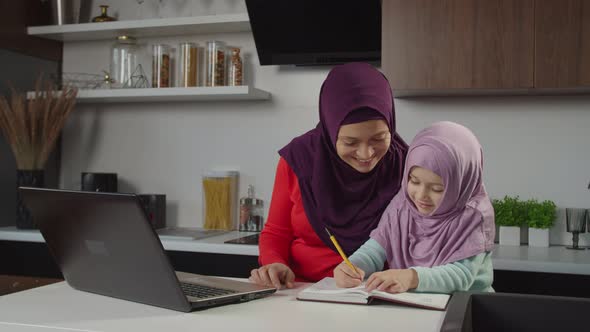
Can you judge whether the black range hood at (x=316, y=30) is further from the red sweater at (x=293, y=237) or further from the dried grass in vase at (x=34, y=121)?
the red sweater at (x=293, y=237)

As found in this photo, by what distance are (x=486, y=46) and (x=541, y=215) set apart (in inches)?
27.8

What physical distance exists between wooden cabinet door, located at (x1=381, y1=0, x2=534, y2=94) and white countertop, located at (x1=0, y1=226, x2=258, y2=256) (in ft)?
2.87

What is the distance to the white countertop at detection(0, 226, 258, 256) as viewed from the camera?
2.61 meters

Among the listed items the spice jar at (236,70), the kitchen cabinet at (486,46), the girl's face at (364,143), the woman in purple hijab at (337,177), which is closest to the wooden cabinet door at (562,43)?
the kitchen cabinet at (486,46)

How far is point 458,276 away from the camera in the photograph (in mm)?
1334

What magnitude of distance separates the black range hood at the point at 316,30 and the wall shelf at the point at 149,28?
0.41 feet

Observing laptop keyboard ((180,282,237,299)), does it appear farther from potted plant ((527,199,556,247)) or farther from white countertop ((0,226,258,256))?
potted plant ((527,199,556,247))

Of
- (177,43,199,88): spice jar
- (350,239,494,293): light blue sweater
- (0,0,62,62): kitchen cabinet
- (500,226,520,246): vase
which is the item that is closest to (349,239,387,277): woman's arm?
(350,239,494,293): light blue sweater

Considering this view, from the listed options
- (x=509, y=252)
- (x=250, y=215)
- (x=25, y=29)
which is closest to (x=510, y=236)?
(x=509, y=252)

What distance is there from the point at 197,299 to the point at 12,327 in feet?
0.98

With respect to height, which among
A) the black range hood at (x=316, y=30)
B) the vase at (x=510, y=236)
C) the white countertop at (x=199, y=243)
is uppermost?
the black range hood at (x=316, y=30)

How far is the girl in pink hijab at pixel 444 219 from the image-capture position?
53.9 inches

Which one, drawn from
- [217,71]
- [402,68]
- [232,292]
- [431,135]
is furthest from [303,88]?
[232,292]

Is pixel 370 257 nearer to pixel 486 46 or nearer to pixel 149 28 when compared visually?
pixel 486 46
